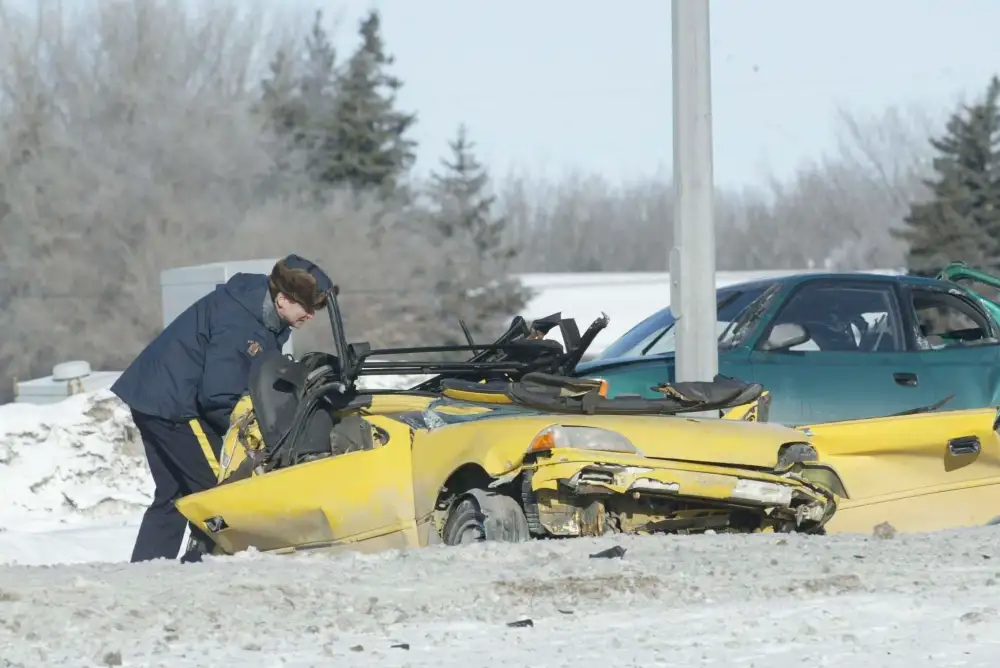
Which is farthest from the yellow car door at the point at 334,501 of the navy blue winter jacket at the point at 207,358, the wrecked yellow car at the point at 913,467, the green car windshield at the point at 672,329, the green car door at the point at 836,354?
the green car windshield at the point at 672,329

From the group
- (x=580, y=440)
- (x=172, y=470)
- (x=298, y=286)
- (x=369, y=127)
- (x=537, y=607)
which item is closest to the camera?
(x=537, y=607)

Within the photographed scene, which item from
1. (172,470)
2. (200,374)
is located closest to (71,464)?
(172,470)

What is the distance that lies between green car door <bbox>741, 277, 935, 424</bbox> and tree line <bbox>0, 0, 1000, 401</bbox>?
84.5 ft

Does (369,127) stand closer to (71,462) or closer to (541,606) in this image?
(71,462)

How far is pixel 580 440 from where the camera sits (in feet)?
21.7

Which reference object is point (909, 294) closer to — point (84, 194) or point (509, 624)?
point (509, 624)

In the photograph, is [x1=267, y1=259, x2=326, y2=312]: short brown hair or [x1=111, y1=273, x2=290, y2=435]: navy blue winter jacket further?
[x1=111, y1=273, x2=290, y2=435]: navy blue winter jacket

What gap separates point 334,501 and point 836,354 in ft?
14.6

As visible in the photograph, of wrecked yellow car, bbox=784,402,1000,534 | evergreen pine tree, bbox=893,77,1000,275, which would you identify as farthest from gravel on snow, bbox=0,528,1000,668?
evergreen pine tree, bbox=893,77,1000,275

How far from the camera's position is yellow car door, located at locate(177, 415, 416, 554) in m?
7.30

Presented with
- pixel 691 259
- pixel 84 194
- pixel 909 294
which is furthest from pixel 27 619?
pixel 84 194

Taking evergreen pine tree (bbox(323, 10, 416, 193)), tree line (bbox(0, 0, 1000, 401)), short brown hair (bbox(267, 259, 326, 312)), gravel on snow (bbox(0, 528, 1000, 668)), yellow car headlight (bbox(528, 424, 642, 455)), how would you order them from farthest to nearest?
Result: evergreen pine tree (bbox(323, 10, 416, 193)) → tree line (bbox(0, 0, 1000, 401)) → short brown hair (bbox(267, 259, 326, 312)) → yellow car headlight (bbox(528, 424, 642, 455)) → gravel on snow (bbox(0, 528, 1000, 668))

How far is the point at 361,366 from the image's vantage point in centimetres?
792

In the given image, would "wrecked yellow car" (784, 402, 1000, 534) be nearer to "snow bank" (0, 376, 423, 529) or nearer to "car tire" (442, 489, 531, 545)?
"car tire" (442, 489, 531, 545)
